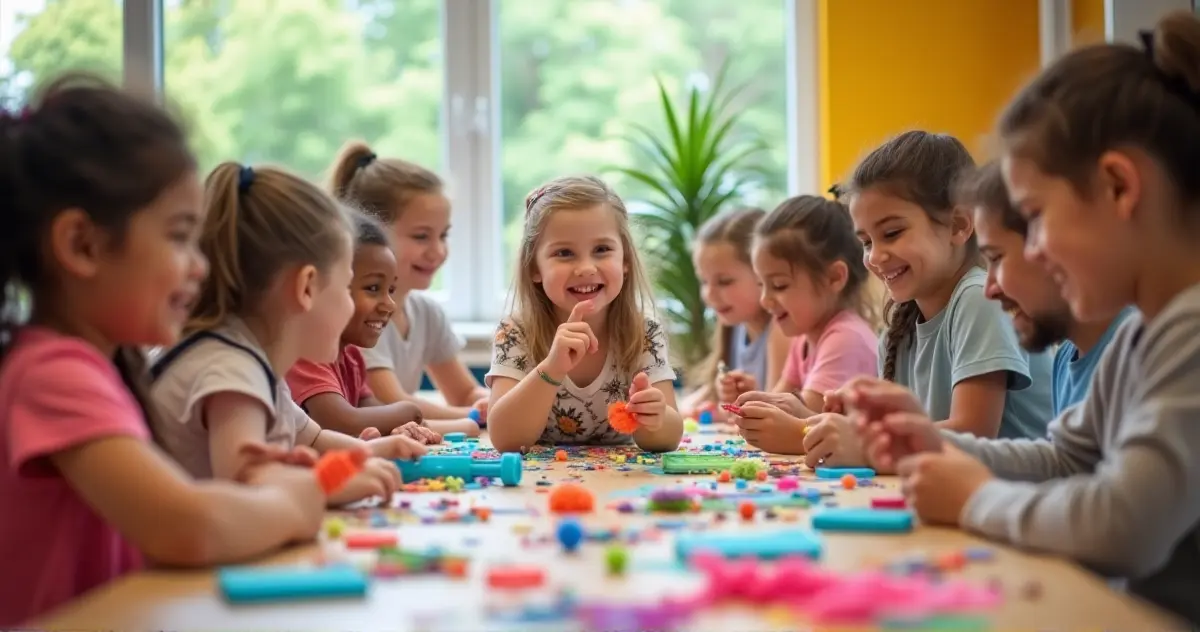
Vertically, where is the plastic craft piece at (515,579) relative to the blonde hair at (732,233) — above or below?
below

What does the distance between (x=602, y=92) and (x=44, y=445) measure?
13.4ft

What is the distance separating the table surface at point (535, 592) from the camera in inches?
34.8

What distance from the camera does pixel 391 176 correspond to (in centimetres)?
314

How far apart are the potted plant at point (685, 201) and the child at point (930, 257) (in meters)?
2.01

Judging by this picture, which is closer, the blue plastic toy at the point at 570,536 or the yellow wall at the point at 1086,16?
the blue plastic toy at the point at 570,536

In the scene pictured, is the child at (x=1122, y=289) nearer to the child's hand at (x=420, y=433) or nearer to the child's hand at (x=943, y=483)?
the child's hand at (x=943, y=483)

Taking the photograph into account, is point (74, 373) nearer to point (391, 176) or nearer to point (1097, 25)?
point (391, 176)

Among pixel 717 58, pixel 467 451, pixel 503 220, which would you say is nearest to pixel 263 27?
pixel 503 220

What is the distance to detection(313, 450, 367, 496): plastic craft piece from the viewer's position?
1277 mm

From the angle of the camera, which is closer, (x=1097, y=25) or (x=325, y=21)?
(x=1097, y=25)

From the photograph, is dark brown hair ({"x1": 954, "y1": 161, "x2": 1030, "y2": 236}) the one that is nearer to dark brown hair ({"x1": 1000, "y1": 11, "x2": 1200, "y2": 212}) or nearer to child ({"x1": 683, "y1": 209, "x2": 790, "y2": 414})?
dark brown hair ({"x1": 1000, "y1": 11, "x2": 1200, "y2": 212})

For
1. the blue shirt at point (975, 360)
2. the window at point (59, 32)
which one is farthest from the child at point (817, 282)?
the window at point (59, 32)

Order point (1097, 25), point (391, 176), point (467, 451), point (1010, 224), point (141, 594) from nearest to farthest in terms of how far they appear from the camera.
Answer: point (141, 594)
point (1010, 224)
point (467, 451)
point (391, 176)
point (1097, 25)

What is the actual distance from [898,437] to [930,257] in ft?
2.82
